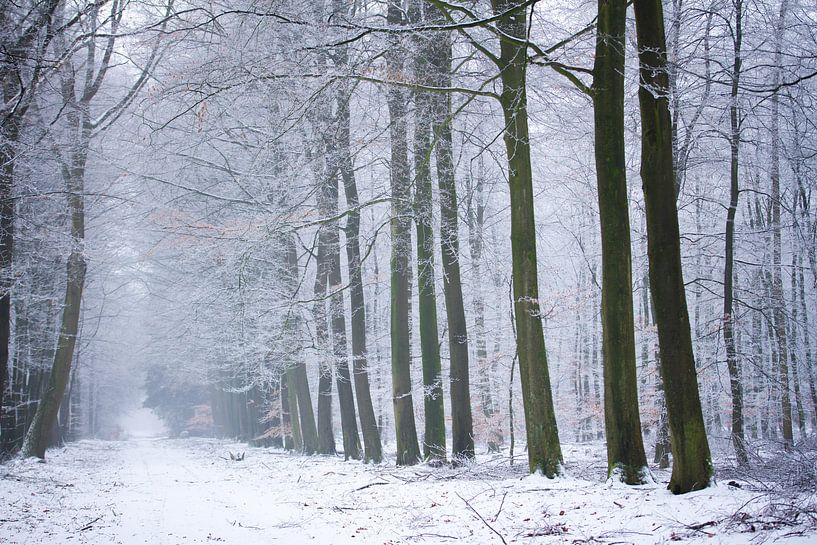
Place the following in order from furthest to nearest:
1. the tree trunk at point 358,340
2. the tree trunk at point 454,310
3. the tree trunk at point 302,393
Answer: the tree trunk at point 302,393 < the tree trunk at point 358,340 < the tree trunk at point 454,310

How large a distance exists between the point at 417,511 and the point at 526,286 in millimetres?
3434

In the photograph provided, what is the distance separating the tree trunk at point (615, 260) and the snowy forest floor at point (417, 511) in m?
0.62

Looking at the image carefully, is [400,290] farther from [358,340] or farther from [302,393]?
[302,393]

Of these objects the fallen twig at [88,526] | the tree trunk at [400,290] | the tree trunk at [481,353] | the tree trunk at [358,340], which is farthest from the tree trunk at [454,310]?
the fallen twig at [88,526]

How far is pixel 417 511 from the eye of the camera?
7566 mm

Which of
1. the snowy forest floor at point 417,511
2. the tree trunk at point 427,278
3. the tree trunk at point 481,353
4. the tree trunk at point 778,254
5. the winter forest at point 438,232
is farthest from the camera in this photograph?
the tree trunk at point 481,353

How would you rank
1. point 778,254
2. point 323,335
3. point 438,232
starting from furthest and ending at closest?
point 323,335 < point 778,254 < point 438,232

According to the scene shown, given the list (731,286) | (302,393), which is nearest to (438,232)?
(731,286)

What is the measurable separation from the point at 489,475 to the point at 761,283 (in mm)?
13200

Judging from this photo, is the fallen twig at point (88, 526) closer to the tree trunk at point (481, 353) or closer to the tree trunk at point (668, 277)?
the tree trunk at point (668, 277)

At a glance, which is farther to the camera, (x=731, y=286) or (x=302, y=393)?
(x=302, y=393)

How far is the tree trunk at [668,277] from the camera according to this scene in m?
6.23

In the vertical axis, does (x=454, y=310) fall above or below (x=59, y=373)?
above

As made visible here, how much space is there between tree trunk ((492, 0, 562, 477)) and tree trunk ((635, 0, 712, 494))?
2.08 meters
